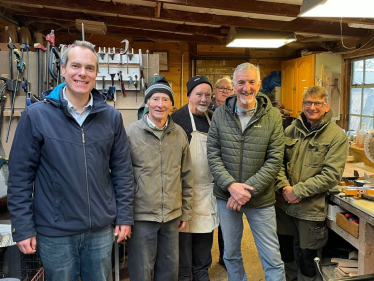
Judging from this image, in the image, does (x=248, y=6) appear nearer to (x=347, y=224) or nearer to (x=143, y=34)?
(x=347, y=224)

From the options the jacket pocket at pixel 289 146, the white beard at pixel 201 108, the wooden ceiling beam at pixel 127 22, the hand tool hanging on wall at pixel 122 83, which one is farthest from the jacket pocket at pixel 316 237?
the wooden ceiling beam at pixel 127 22

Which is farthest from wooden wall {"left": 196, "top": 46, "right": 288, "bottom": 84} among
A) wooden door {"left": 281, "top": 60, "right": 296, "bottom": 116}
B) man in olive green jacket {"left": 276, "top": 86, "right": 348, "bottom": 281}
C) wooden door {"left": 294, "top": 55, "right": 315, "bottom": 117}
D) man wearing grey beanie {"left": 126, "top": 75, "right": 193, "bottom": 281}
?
man wearing grey beanie {"left": 126, "top": 75, "right": 193, "bottom": 281}

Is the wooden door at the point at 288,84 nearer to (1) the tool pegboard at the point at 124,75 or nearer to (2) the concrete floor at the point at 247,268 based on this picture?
(2) the concrete floor at the point at 247,268

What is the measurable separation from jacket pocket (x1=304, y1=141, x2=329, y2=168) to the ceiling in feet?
4.95

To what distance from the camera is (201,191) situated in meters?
2.33

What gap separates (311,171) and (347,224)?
15.6 inches

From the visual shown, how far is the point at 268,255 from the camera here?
214cm

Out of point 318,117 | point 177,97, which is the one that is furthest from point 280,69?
point 318,117

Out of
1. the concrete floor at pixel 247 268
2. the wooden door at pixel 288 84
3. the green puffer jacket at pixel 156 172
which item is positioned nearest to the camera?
the green puffer jacket at pixel 156 172

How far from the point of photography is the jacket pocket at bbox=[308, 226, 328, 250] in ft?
7.26

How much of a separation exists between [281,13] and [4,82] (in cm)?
247

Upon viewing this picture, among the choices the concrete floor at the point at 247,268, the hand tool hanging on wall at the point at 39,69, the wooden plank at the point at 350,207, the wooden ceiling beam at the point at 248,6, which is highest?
the wooden ceiling beam at the point at 248,6

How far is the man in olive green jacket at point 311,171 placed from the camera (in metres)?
2.14

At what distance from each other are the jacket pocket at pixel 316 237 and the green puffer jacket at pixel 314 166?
0.27 feet
